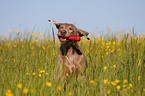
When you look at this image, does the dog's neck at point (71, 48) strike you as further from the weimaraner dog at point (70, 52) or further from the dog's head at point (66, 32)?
the dog's head at point (66, 32)

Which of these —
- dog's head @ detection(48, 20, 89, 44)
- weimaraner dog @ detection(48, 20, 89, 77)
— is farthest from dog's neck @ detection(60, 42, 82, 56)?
dog's head @ detection(48, 20, 89, 44)

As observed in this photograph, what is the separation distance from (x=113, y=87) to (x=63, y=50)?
1617 mm

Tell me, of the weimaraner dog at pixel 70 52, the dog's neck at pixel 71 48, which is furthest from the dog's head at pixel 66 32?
the dog's neck at pixel 71 48

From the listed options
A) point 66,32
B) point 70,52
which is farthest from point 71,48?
point 66,32

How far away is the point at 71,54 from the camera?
4.39 m

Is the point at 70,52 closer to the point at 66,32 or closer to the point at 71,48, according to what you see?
the point at 71,48

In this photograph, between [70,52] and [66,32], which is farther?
[70,52]

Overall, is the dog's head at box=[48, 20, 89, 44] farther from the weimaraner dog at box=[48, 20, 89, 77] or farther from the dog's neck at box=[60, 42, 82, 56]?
the dog's neck at box=[60, 42, 82, 56]

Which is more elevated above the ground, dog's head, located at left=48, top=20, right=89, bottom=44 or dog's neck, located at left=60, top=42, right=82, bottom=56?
dog's head, located at left=48, top=20, right=89, bottom=44

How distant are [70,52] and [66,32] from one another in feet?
1.62

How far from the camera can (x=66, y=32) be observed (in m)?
4.26

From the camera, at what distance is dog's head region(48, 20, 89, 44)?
421cm

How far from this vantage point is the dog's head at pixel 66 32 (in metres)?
4.21

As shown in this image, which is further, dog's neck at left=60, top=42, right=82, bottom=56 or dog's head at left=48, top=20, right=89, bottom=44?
dog's neck at left=60, top=42, right=82, bottom=56
